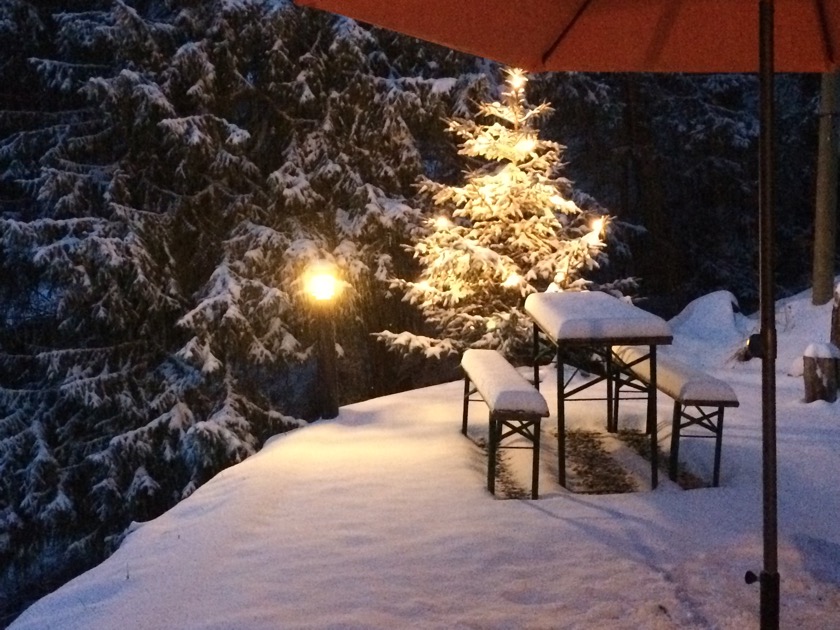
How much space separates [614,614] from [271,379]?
10317 mm

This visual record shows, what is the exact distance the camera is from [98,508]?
11328 millimetres

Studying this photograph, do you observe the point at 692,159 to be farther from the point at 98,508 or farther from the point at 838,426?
the point at 98,508

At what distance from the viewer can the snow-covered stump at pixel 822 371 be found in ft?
22.5

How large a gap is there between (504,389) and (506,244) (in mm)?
4746

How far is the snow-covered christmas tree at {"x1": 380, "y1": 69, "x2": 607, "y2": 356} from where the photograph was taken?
8.95 m

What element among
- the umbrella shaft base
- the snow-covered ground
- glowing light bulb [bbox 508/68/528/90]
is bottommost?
the snow-covered ground

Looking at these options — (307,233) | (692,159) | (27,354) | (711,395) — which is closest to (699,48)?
Answer: (711,395)

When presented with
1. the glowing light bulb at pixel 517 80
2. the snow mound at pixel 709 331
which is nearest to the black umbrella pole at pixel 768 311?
the glowing light bulb at pixel 517 80

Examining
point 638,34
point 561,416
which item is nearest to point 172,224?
point 561,416

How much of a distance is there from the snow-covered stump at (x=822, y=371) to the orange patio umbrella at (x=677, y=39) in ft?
12.4

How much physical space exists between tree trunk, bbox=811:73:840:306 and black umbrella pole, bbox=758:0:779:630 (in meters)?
7.38

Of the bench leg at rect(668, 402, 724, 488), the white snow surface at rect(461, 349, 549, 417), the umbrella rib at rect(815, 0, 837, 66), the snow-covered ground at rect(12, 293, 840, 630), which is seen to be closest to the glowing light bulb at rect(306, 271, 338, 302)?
the snow-covered ground at rect(12, 293, 840, 630)

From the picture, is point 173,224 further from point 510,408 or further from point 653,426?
point 653,426

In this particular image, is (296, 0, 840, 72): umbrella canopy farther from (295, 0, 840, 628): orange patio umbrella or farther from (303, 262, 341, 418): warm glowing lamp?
(303, 262, 341, 418): warm glowing lamp
